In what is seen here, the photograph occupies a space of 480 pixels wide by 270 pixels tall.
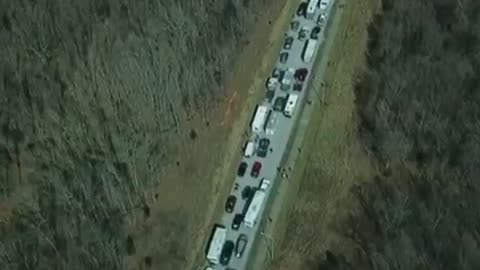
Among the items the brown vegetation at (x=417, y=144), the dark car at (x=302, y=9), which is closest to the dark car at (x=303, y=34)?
the dark car at (x=302, y=9)

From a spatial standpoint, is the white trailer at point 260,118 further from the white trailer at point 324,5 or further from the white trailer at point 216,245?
the white trailer at point 324,5

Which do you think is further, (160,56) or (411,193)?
(160,56)

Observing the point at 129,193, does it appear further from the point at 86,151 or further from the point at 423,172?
the point at 423,172

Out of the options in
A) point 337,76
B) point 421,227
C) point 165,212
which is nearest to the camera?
point 421,227

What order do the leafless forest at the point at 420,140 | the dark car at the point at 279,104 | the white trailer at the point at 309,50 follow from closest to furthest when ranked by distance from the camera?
the leafless forest at the point at 420,140 < the dark car at the point at 279,104 < the white trailer at the point at 309,50

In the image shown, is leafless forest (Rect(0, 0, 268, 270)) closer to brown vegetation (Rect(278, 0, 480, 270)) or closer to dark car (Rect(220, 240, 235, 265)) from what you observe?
dark car (Rect(220, 240, 235, 265))

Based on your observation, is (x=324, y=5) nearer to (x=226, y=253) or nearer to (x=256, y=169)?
(x=256, y=169)

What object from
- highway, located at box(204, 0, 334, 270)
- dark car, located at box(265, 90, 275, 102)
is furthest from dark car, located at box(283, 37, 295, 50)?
dark car, located at box(265, 90, 275, 102)

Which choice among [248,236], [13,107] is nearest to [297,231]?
[248,236]

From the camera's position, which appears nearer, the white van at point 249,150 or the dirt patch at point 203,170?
the dirt patch at point 203,170
